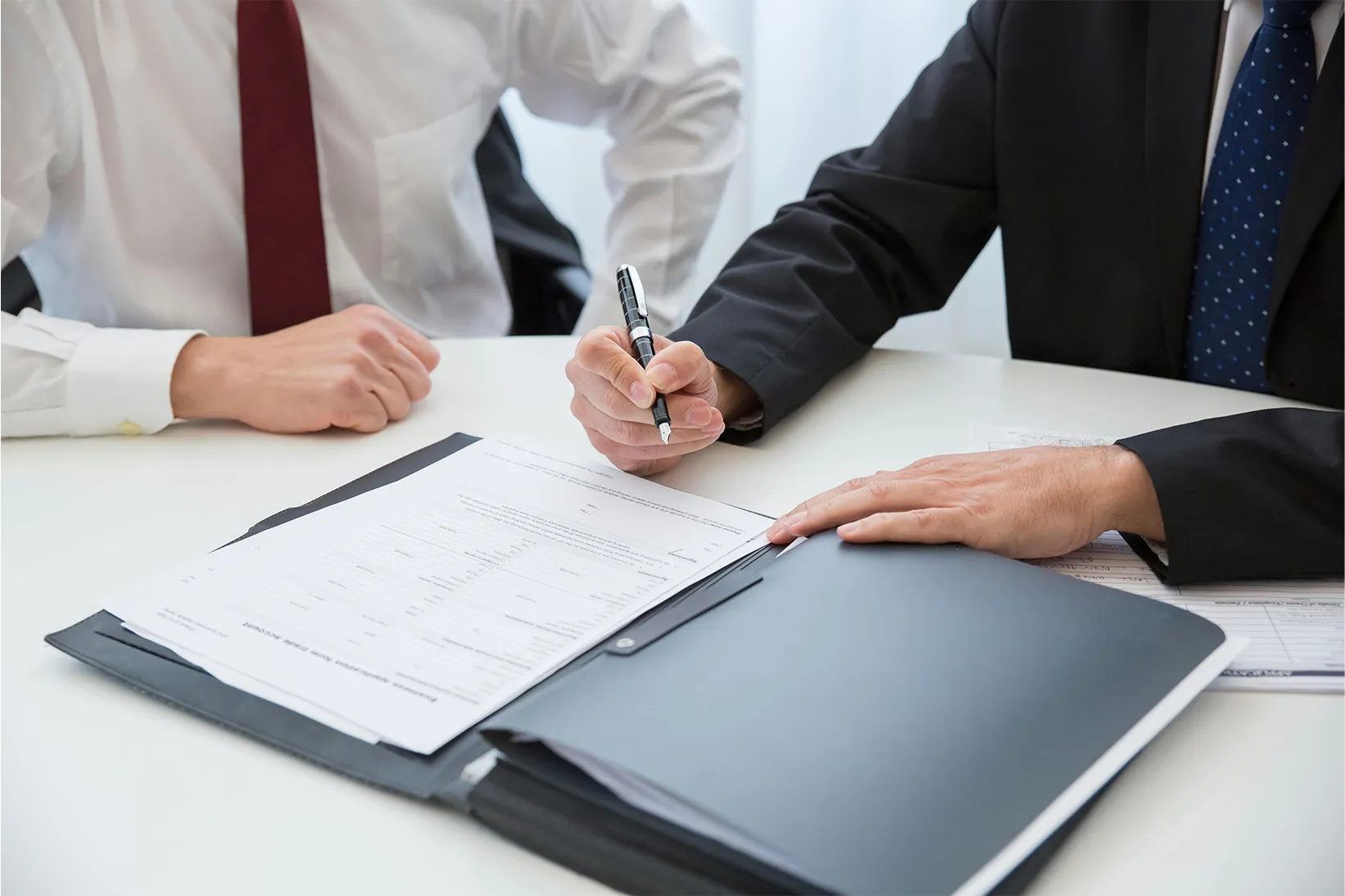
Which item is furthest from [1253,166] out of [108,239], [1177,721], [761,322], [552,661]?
[108,239]

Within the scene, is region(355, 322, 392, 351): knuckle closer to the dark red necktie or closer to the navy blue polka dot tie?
the dark red necktie

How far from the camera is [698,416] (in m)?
0.87

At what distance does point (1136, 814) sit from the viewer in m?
0.56

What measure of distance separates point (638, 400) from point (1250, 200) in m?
0.62

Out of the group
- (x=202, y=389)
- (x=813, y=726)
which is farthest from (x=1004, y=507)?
(x=202, y=389)

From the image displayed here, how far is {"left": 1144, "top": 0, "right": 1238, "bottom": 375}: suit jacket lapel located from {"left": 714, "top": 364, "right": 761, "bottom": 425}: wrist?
0.44m

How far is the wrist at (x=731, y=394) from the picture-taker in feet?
3.27

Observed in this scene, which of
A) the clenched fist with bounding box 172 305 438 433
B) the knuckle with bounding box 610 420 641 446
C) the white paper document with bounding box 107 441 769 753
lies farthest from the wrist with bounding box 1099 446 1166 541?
the clenched fist with bounding box 172 305 438 433

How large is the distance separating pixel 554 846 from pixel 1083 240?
0.91 meters

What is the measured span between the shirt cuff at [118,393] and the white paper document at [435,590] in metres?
0.30

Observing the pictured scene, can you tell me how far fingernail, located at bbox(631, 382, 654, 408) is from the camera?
855mm

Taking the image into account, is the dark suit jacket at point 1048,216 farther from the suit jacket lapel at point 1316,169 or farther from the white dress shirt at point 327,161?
the white dress shirt at point 327,161

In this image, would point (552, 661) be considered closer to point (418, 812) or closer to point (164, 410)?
point (418, 812)

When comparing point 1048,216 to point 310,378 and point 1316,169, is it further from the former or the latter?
point 310,378
